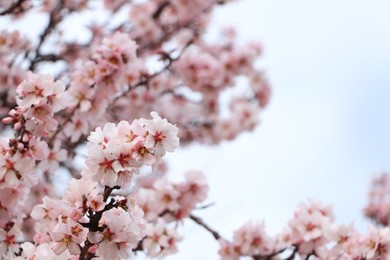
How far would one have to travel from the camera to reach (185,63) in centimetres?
721

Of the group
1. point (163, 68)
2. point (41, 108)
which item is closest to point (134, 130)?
point (41, 108)

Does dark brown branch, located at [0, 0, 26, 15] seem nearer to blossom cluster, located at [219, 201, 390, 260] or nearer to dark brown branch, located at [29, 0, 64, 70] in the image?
dark brown branch, located at [29, 0, 64, 70]

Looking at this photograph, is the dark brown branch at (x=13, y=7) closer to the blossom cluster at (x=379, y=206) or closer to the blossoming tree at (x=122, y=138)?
the blossoming tree at (x=122, y=138)

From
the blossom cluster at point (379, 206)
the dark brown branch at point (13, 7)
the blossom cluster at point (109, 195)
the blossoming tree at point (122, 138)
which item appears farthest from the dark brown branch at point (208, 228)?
the blossom cluster at point (379, 206)

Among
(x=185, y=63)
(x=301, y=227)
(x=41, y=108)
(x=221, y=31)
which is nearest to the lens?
(x=41, y=108)

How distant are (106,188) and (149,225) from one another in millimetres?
1927

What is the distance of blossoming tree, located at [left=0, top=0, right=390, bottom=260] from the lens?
9.04ft

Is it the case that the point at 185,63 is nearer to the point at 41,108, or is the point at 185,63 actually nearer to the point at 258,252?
the point at 258,252

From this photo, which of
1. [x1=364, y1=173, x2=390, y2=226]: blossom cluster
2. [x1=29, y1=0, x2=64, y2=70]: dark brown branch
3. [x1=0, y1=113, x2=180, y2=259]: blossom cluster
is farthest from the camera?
[x1=364, y1=173, x2=390, y2=226]: blossom cluster

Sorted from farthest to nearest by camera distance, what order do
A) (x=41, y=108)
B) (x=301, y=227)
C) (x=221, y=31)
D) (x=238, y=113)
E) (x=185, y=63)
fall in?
(x=221, y=31) → (x=238, y=113) → (x=185, y=63) → (x=301, y=227) → (x=41, y=108)

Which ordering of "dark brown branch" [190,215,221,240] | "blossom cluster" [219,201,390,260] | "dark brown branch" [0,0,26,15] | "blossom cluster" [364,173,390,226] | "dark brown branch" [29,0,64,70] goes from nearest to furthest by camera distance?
"blossom cluster" [219,201,390,260] → "dark brown branch" [190,215,221,240] → "dark brown branch" [0,0,26,15] → "dark brown branch" [29,0,64,70] → "blossom cluster" [364,173,390,226]

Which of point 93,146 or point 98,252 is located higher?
point 93,146

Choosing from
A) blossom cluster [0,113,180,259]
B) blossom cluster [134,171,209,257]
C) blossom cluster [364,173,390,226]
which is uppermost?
blossom cluster [364,173,390,226]

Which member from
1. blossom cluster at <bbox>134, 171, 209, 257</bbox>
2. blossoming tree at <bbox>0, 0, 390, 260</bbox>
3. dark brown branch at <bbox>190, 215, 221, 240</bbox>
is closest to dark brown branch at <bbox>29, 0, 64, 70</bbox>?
blossoming tree at <bbox>0, 0, 390, 260</bbox>
